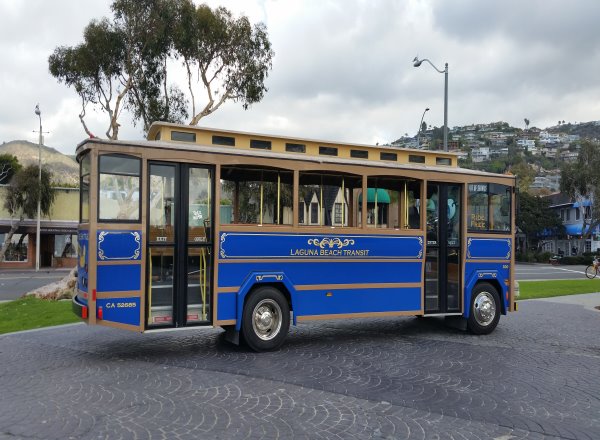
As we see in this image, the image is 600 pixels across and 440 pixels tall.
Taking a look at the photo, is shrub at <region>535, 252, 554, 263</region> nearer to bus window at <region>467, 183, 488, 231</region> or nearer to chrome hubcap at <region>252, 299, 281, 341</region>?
bus window at <region>467, 183, 488, 231</region>

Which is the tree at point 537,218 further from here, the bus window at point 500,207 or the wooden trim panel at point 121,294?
the wooden trim panel at point 121,294

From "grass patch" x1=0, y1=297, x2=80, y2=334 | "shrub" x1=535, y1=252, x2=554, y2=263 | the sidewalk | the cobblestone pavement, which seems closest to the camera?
the cobblestone pavement

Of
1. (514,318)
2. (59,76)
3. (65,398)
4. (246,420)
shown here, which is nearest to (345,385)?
(246,420)

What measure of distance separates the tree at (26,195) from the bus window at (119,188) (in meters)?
35.0

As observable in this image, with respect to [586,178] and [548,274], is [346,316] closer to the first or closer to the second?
[548,274]

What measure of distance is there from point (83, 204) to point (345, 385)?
15.4ft

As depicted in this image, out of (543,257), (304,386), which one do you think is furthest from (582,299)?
(543,257)

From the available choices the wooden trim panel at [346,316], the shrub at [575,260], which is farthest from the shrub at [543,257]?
the wooden trim panel at [346,316]

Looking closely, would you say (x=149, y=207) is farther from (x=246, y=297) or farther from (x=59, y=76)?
(x=59, y=76)

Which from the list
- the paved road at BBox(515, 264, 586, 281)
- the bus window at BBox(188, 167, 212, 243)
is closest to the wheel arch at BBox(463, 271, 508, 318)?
the bus window at BBox(188, 167, 212, 243)

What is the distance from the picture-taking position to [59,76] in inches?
899

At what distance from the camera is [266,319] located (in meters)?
9.22

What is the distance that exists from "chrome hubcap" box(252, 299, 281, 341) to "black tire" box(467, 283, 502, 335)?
13.5 ft

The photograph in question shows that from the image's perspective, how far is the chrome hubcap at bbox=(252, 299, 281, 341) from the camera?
9.12 metres
